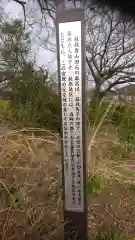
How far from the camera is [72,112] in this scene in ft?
6.12

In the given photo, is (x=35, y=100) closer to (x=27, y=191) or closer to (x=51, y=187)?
(x=51, y=187)

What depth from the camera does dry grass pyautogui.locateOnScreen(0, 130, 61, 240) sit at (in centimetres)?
167

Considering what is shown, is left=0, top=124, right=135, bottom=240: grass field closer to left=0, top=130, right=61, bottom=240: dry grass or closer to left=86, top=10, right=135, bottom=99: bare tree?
left=0, top=130, right=61, bottom=240: dry grass

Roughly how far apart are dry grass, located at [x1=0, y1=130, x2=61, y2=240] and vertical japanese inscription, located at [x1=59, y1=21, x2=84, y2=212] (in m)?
0.13

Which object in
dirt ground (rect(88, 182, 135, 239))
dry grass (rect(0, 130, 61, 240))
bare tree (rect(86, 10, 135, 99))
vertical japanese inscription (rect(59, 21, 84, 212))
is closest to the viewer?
dry grass (rect(0, 130, 61, 240))

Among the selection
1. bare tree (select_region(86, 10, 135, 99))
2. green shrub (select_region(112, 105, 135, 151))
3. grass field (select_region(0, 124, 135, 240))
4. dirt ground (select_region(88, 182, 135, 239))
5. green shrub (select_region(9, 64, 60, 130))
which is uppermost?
bare tree (select_region(86, 10, 135, 99))

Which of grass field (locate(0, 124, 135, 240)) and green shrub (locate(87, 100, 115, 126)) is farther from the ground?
green shrub (locate(87, 100, 115, 126))

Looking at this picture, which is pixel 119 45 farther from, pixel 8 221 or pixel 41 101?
pixel 8 221

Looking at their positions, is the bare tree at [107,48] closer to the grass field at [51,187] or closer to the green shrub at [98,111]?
the green shrub at [98,111]

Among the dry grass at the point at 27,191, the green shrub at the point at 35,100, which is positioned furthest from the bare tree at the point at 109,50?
the dry grass at the point at 27,191

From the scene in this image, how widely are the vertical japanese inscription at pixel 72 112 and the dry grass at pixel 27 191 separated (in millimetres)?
126

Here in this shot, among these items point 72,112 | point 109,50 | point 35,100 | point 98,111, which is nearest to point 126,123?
point 98,111

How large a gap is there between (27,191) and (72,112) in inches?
22.3

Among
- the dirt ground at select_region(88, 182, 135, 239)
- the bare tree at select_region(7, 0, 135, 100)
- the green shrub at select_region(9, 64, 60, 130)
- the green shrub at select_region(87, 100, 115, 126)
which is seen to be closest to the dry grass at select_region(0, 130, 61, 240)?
the dirt ground at select_region(88, 182, 135, 239)
